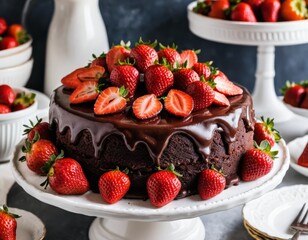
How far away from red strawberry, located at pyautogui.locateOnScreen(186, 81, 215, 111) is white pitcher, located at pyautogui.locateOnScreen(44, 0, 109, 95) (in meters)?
0.98

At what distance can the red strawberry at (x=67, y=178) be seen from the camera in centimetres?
163

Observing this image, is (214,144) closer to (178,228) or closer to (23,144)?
(178,228)

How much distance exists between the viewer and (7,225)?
169 cm

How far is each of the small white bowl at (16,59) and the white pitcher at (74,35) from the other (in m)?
0.09

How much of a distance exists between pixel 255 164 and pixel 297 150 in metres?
0.60

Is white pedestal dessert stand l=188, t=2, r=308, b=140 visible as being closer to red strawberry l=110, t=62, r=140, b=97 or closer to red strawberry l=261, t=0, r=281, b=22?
red strawberry l=261, t=0, r=281, b=22

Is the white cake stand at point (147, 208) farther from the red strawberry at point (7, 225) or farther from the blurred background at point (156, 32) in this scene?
the blurred background at point (156, 32)

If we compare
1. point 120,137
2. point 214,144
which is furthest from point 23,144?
point 214,144

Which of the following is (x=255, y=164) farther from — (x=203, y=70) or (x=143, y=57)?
(x=143, y=57)

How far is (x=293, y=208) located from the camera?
6.35ft

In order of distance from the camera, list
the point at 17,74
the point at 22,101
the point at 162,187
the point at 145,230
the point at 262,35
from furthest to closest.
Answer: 1. the point at 17,74
2. the point at 262,35
3. the point at 22,101
4. the point at 145,230
5. the point at 162,187

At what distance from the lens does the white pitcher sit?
8.48ft

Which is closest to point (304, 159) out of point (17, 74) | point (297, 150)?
point (297, 150)

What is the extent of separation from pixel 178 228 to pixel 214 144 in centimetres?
27
